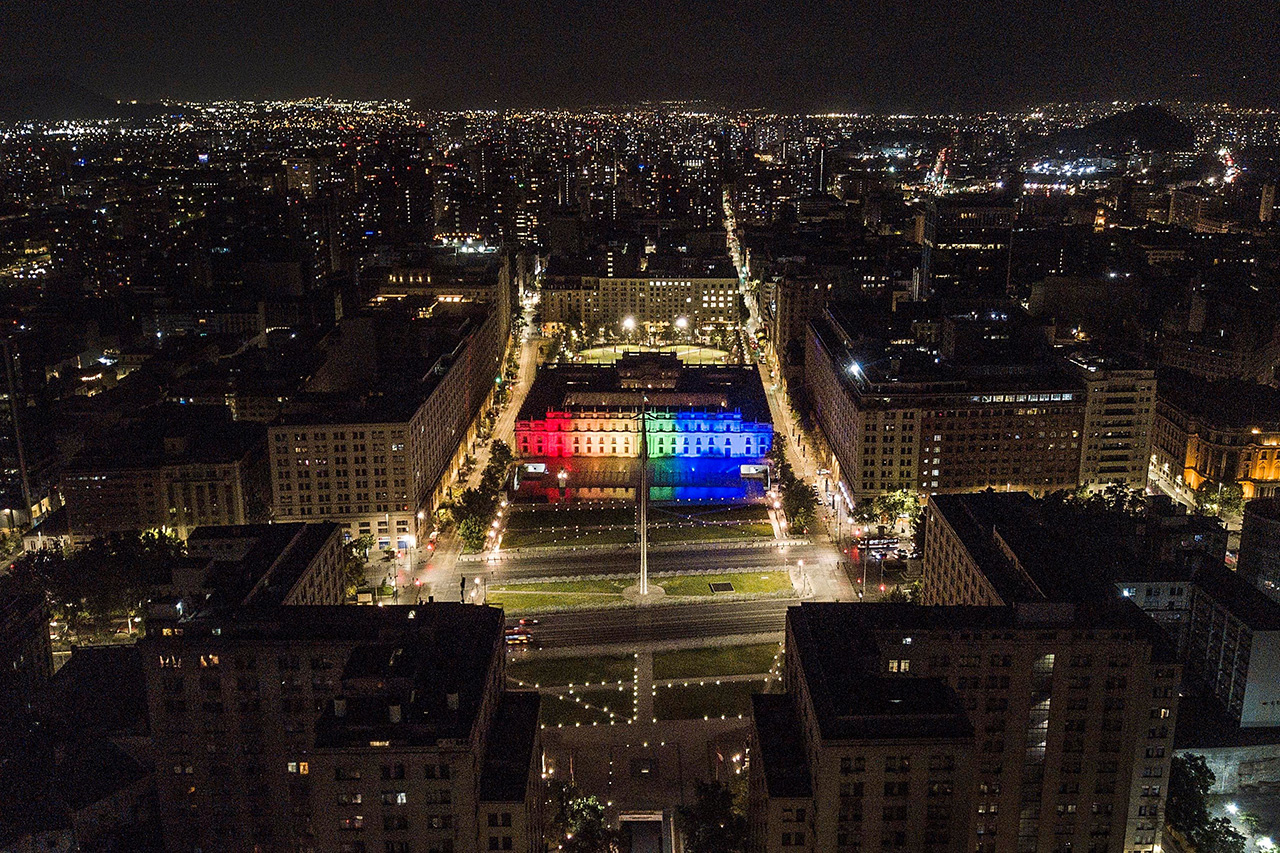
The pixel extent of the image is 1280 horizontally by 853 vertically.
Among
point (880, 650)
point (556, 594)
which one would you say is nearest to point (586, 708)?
point (556, 594)

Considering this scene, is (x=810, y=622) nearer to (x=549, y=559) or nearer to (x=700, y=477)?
(x=549, y=559)

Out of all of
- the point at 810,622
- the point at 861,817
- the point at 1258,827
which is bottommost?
the point at 1258,827

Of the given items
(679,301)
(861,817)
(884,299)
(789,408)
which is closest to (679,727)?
(861,817)

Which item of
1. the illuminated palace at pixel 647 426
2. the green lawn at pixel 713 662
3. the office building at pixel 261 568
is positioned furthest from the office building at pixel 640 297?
the office building at pixel 261 568

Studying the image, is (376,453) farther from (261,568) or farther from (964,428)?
(964,428)

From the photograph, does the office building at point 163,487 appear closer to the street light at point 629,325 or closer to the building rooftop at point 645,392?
the building rooftop at point 645,392

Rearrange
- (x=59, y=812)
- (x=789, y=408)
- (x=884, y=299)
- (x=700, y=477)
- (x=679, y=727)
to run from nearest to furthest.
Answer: (x=59, y=812) < (x=679, y=727) < (x=700, y=477) < (x=789, y=408) < (x=884, y=299)
